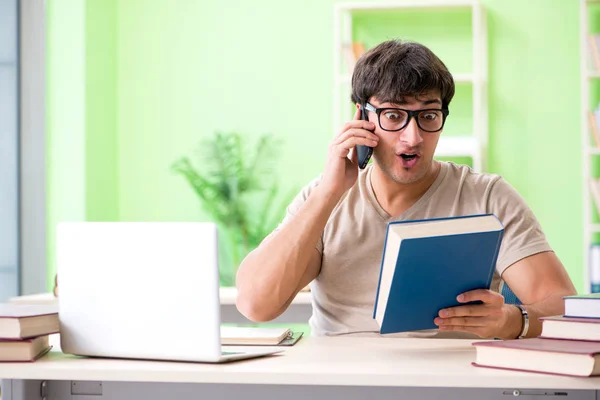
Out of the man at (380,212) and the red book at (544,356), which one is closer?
the red book at (544,356)

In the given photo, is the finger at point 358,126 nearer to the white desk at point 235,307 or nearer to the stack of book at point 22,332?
the stack of book at point 22,332

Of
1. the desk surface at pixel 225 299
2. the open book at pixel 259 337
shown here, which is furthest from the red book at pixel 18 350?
the desk surface at pixel 225 299

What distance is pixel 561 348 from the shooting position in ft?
4.22

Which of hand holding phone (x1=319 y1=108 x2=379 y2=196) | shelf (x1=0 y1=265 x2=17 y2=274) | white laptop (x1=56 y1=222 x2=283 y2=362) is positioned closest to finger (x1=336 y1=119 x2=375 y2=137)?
hand holding phone (x1=319 y1=108 x2=379 y2=196)

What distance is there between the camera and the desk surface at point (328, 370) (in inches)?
49.9

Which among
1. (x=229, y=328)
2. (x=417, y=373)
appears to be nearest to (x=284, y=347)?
(x=229, y=328)

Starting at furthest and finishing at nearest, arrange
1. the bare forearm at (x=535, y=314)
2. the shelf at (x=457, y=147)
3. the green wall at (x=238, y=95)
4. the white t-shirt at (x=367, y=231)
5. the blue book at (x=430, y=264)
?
1. the green wall at (x=238, y=95)
2. the shelf at (x=457, y=147)
3. the white t-shirt at (x=367, y=231)
4. the bare forearm at (x=535, y=314)
5. the blue book at (x=430, y=264)

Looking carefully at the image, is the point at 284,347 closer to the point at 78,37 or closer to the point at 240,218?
the point at 240,218

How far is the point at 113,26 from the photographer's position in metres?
4.76

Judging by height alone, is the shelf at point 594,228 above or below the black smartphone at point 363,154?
below

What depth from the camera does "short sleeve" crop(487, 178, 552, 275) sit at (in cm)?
184

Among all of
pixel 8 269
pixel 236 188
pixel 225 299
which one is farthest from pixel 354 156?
pixel 8 269

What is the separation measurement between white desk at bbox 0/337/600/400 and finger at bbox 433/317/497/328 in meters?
0.06

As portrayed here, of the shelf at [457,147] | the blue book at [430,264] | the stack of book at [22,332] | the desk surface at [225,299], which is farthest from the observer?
the shelf at [457,147]
